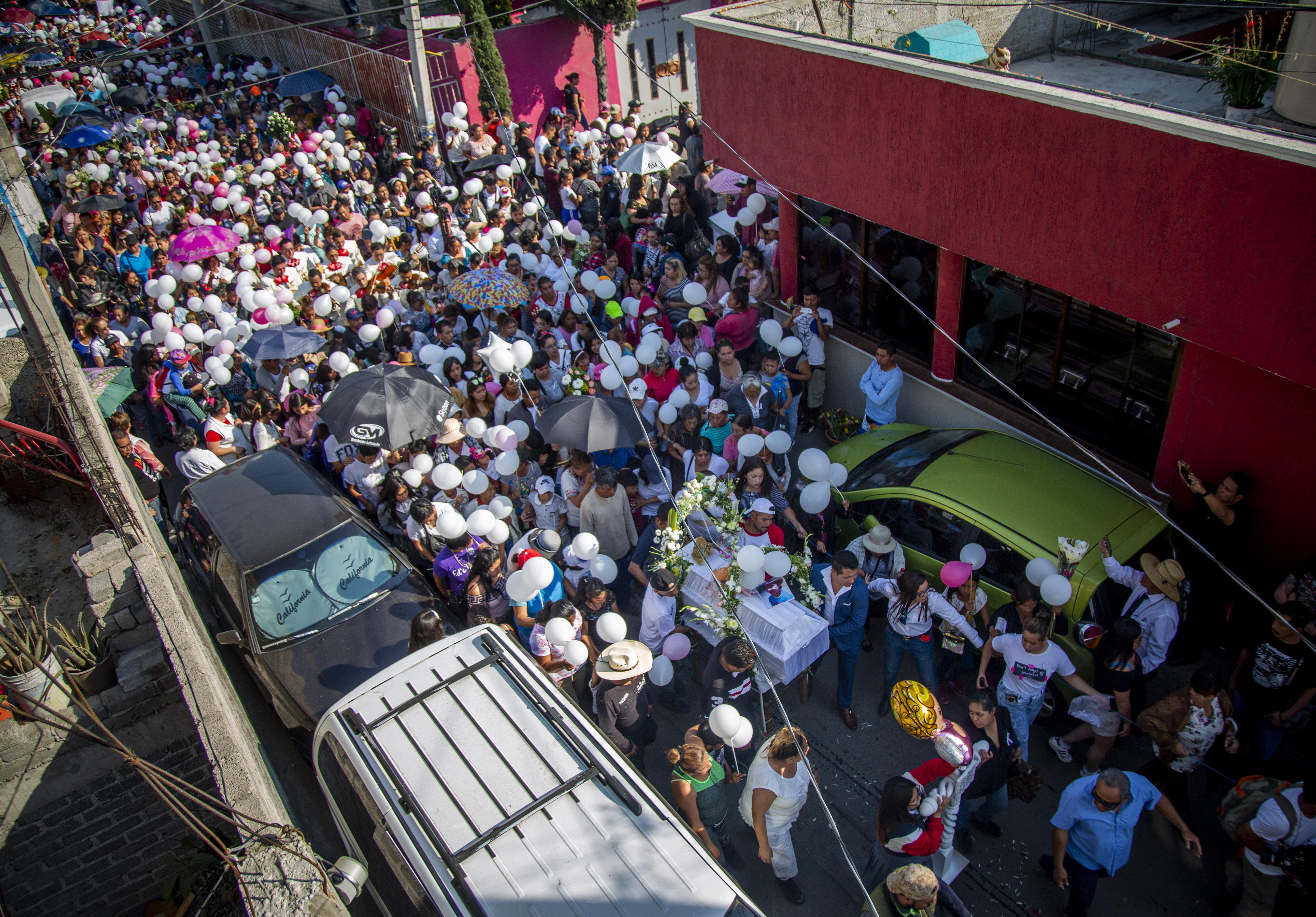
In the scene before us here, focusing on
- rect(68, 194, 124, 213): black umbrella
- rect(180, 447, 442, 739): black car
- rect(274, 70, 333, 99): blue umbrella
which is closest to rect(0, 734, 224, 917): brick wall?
rect(180, 447, 442, 739): black car

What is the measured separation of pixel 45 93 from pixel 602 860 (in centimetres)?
2756

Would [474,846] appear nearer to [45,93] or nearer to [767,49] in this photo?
[767,49]

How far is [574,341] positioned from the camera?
852cm

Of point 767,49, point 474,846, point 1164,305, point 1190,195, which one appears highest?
point 767,49

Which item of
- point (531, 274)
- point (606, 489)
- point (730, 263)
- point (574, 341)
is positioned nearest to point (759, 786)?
point (606, 489)

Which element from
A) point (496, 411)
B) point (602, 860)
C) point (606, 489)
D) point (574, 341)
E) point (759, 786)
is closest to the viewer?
point (602, 860)

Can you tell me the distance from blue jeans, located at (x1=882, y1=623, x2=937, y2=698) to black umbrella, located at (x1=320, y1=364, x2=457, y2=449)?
430cm

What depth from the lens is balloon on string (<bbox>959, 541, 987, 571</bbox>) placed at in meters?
5.51

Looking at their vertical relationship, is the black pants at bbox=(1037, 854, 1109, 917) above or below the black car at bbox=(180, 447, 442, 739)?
below

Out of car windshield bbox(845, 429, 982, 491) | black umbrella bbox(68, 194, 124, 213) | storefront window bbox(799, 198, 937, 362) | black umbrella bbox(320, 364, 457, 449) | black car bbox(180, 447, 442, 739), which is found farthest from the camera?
black umbrella bbox(68, 194, 124, 213)

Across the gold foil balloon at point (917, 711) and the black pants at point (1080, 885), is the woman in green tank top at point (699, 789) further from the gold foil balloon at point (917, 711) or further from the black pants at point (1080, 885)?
the black pants at point (1080, 885)

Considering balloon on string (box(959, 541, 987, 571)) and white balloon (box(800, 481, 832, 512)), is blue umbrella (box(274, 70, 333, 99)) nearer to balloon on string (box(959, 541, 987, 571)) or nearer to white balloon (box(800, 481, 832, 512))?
white balloon (box(800, 481, 832, 512))

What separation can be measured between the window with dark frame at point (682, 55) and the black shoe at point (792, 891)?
815 inches

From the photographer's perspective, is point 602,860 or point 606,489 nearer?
point 602,860
